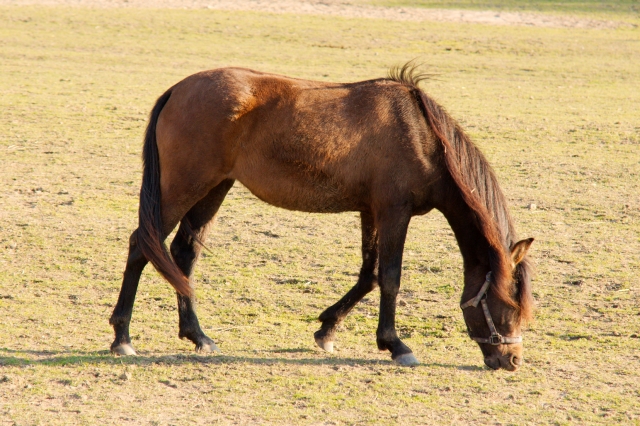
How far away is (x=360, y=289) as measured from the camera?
204 inches

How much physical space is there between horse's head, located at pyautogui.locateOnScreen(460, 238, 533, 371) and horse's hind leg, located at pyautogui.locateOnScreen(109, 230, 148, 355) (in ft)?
6.61

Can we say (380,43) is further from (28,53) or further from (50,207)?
(50,207)

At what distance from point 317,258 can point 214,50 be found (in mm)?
12388

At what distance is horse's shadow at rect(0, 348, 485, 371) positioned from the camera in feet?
15.3

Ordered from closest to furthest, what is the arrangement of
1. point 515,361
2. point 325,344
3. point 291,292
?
1. point 515,361
2. point 325,344
3. point 291,292

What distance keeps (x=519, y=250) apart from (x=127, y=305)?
2374 mm

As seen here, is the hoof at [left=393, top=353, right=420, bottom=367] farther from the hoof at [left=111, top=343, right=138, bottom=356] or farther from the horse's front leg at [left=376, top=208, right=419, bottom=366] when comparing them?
the hoof at [left=111, top=343, right=138, bottom=356]

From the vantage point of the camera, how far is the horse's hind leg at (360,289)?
5.11 metres

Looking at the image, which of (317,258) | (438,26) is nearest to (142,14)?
(438,26)

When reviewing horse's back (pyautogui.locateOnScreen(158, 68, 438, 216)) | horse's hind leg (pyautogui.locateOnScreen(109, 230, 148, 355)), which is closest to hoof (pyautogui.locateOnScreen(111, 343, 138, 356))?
horse's hind leg (pyautogui.locateOnScreen(109, 230, 148, 355))

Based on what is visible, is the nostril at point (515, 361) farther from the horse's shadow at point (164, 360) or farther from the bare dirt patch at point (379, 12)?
the bare dirt patch at point (379, 12)

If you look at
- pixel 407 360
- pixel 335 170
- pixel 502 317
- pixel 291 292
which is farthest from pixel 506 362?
pixel 291 292

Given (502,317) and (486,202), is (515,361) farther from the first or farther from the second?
(486,202)

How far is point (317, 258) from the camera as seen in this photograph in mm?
6750
